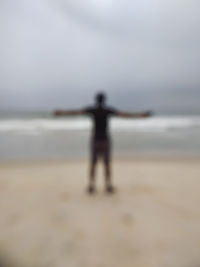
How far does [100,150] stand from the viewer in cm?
536

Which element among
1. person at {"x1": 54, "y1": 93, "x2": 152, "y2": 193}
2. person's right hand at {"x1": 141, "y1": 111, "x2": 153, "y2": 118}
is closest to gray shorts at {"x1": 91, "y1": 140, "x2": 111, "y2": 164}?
person at {"x1": 54, "y1": 93, "x2": 152, "y2": 193}

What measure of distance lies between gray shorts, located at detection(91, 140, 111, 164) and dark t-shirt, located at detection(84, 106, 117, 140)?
0.10 meters

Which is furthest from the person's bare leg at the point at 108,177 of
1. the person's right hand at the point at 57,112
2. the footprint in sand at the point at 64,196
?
the person's right hand at the point at 57,112

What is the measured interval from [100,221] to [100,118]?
1.98 meters

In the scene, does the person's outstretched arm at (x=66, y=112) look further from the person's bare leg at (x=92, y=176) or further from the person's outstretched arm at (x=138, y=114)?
the person's bare leg at (x=92, y=176)

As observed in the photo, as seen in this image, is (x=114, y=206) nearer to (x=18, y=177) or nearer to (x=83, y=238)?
(x=83, y=238)

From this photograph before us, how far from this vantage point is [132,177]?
7.39 meters

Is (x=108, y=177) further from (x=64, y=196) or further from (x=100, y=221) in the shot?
(x=100, y=221)

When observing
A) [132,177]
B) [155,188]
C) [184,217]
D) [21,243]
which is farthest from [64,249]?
[132,177]

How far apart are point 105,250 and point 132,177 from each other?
4218mm

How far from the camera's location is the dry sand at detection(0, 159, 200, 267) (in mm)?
3105

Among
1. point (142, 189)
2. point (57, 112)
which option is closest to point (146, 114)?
point (57, 112)

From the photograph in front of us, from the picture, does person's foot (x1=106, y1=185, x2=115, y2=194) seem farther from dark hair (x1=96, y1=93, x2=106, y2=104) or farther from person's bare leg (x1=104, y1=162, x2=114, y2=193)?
dark hair (x1=96, y1=93, x2=106, y2=104)

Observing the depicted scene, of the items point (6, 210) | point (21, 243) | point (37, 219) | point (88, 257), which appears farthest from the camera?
point (6, 210)
